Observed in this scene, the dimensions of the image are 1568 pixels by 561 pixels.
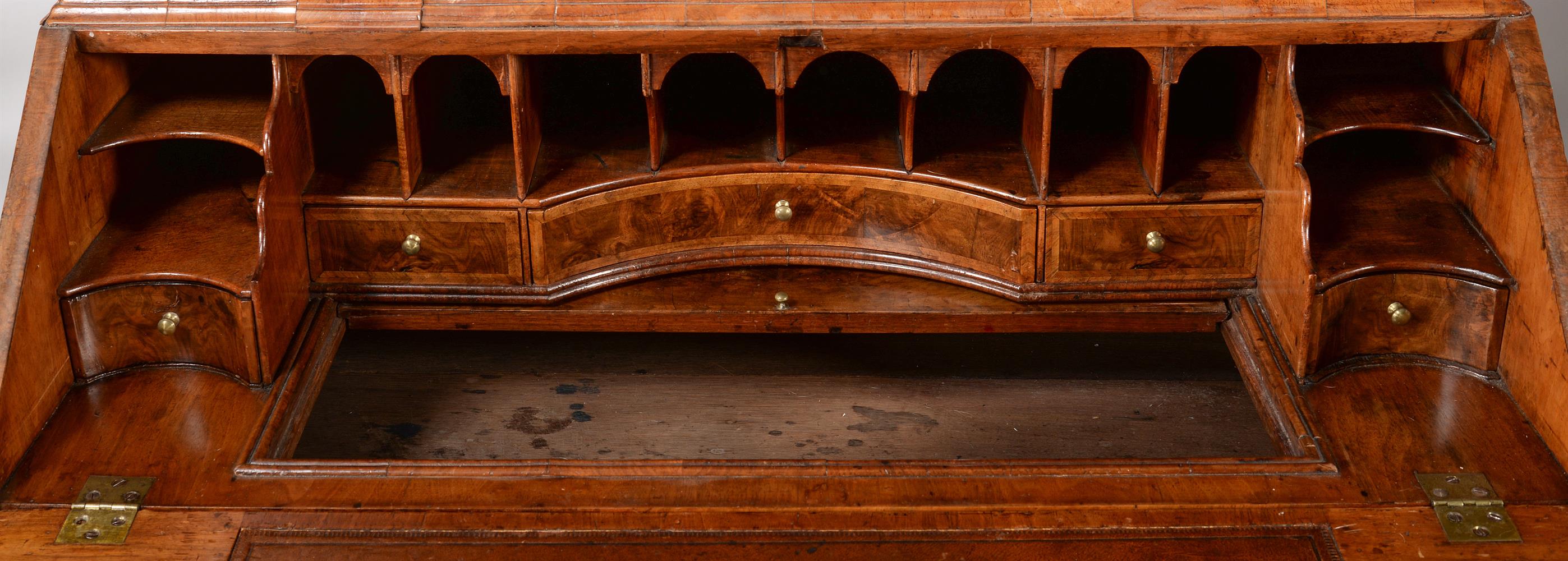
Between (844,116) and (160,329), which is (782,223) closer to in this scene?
(844,116)

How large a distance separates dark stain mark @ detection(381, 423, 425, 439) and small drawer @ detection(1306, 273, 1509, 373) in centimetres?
171

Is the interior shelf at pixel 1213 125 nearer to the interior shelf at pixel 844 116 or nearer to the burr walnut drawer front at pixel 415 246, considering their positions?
the interior shelf at pixel 844 116

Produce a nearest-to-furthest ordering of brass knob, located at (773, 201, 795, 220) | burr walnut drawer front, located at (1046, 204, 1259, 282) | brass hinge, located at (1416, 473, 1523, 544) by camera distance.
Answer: brass hinge, located at (1416, 473, 1523, 544) < burr walnut drawer front, located at (1046, 204, 1259, 282) < brass knob, located at (773, 201, 795, 220)

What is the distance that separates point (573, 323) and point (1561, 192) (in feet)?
5.86

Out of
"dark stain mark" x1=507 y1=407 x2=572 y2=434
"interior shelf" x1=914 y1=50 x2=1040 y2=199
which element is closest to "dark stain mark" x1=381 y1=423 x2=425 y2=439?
"dark stain mark" x1=507 y1=407 x2=572 y2=434

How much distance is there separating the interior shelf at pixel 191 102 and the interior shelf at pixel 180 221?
11cm

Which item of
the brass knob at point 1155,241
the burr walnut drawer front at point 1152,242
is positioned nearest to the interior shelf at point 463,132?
the burr walnut drawer front at point 1152,242

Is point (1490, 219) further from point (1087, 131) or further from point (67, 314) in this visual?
point (67, 314)

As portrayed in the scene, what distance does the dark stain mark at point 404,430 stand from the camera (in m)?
2.90

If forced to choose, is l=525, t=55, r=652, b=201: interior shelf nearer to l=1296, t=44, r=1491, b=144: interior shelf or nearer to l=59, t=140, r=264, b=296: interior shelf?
l=59, t=140, r=264, b=296: interior shelf

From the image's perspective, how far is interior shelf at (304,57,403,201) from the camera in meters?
2.84

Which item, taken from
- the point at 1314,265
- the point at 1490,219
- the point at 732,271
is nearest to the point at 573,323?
the point at 732,271

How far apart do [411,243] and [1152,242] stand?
1438 millimetres

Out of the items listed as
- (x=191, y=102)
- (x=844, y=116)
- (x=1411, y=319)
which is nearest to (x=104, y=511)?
(x=191, y=102)
